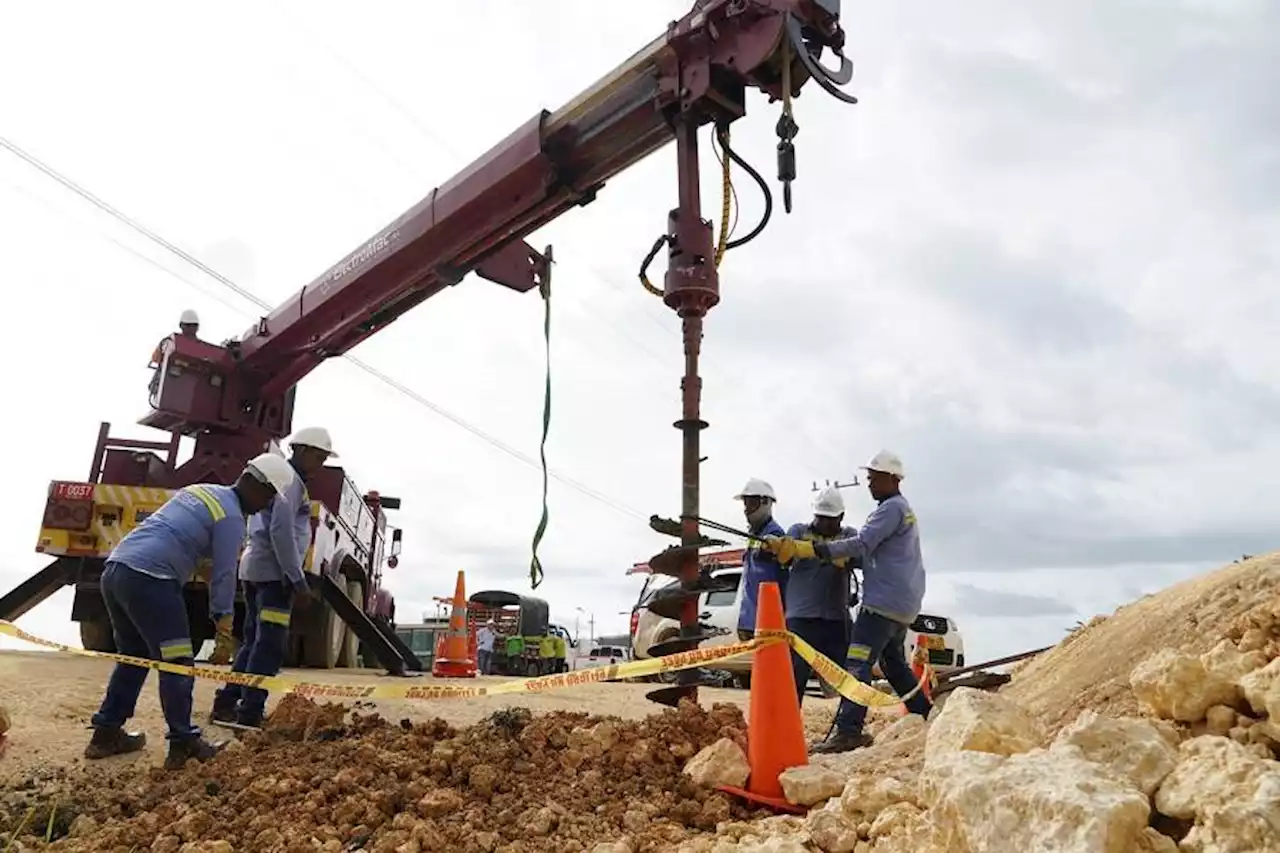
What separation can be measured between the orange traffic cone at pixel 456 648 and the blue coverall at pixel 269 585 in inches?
159

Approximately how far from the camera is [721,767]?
353cm

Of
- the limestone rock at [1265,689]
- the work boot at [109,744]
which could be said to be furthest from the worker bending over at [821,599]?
the work boot at [109,744]

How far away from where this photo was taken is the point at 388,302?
27.0ft

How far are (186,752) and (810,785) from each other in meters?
3.14

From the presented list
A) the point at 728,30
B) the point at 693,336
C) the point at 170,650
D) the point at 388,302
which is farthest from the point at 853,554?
the point at 388,302

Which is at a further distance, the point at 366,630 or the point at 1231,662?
the point at 366,630

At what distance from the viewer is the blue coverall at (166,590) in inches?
185

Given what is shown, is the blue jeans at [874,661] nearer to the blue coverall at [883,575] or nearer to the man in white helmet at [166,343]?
the blue coverall at [883,575]

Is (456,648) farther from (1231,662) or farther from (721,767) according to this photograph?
(1231,662)

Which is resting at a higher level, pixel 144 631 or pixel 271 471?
pixel 271 471

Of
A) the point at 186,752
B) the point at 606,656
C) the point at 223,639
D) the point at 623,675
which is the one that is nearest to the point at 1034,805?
the point at 623,675

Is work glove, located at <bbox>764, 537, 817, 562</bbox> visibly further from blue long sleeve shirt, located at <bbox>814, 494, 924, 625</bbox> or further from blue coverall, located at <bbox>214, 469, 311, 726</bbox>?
blue coverall, located at <bbox>214, 469, 311, 726</bbox>

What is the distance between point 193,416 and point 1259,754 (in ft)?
28.7

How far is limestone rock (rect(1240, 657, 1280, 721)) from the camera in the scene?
2271mm
